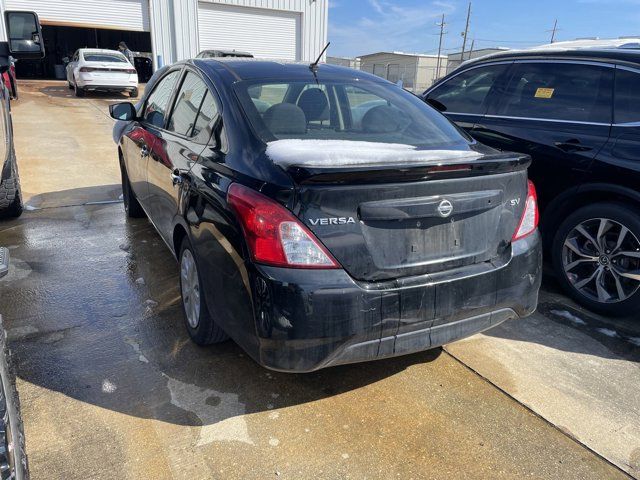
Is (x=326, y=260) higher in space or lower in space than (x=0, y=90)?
lower

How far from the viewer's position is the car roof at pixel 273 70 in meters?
3.00

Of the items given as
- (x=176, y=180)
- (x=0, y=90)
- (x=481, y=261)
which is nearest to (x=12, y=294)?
(x=176, y=180)

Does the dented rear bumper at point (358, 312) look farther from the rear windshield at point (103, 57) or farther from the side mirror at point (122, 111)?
the rear windshield at point (103, 57)

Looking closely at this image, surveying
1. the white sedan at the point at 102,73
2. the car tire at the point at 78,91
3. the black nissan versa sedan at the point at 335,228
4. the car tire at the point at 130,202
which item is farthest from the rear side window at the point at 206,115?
the car tire at the point at 78,91

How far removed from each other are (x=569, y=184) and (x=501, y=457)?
2.17 metres

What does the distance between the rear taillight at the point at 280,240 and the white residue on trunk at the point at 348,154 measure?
0.21m

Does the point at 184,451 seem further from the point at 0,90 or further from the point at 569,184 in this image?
the point at 0,90

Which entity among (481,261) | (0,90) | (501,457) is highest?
(0,90)

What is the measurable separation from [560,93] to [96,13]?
20648 millimetres

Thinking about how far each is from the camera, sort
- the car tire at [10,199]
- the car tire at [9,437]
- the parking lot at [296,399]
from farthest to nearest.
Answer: the car tire at [10,199] < the parking lot at [296,399] < the car tire at [9,437]

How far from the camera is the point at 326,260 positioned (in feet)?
6.75

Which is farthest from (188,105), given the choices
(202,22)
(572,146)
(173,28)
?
(202,22)

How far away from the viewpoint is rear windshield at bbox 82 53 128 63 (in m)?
17.0

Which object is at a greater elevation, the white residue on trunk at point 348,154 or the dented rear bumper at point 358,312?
the white residue on trunk at point 348,154
